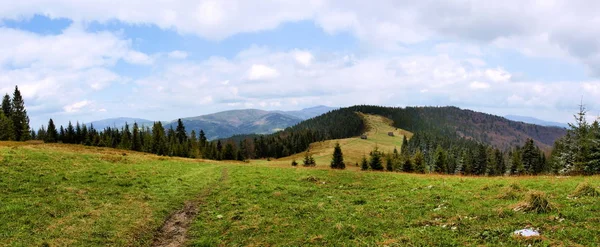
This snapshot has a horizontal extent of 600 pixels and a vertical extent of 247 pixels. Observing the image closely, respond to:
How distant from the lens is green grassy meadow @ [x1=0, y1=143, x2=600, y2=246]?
41.7ft

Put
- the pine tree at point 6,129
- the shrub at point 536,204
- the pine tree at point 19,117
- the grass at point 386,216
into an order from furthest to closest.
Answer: the pine tree at point 19,117 < the pine tree at point 6,129 < the shrub at point 536,204 < the grass at point 386,216

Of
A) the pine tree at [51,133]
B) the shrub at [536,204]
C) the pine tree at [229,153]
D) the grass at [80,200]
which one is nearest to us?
the shrub at [536,204]

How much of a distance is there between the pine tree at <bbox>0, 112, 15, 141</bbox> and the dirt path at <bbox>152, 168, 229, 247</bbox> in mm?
104204

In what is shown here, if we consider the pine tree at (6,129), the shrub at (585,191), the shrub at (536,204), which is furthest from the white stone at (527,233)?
the pine tree at (6,129)

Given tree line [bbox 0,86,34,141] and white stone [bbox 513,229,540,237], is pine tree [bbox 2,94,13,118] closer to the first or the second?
tree line [bbox 0,86,34,141]

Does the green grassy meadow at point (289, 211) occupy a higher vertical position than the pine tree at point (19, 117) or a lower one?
lower

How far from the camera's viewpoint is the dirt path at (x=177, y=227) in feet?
52.2

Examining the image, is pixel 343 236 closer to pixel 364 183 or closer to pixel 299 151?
pixel 364 183

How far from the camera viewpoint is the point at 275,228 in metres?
16.5

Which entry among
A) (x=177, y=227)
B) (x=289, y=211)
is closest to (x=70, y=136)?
(x=177, y=227)

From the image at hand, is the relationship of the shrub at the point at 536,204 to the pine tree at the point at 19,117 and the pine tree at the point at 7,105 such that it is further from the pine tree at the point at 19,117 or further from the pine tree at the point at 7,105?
the pine tree at the point at 7,105

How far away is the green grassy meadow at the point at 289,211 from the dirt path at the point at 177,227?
0.42 meters

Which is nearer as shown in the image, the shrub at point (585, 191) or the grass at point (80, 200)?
the grass at point (80, 200)

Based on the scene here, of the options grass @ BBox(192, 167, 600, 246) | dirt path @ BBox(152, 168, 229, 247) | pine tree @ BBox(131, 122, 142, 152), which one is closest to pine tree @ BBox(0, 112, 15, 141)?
pine tree @ BBox(131, 122, 142, 152)
